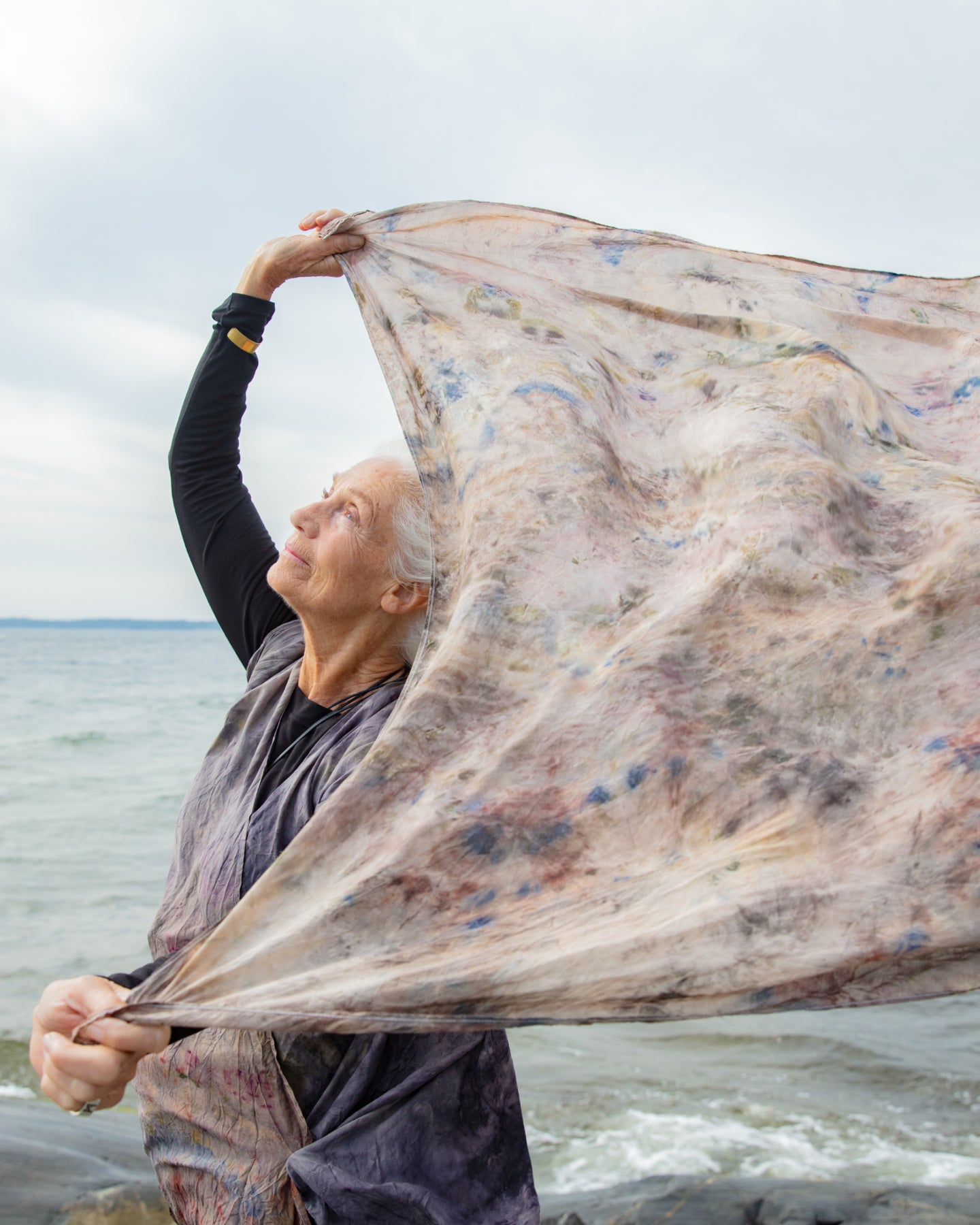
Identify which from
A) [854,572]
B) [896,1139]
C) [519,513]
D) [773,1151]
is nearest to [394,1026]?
[519,513]

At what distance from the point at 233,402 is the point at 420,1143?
1726mm

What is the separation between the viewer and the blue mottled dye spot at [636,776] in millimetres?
1463

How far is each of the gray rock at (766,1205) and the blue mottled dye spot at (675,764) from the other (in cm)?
283

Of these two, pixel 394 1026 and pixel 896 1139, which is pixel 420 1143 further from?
pixel 896 1139

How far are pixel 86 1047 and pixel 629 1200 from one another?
2973 millimetres

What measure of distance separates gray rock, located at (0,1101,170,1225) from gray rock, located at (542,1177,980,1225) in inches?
59.4

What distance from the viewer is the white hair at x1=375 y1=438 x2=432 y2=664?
2.11m

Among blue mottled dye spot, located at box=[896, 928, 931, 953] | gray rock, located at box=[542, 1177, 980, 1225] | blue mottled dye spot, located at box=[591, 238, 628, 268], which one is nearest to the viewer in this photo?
blue mottled dye spot, located at box=[896, 928, 931, 953]

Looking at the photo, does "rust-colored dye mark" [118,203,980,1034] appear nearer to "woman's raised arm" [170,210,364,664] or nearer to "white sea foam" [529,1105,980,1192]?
"woman's raised arm" [170,210,364,664]

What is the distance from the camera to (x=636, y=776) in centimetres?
147

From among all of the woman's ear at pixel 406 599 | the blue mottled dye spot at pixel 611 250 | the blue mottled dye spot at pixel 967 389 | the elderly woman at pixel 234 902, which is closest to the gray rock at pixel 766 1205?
the elderly woman at pixel 234 902

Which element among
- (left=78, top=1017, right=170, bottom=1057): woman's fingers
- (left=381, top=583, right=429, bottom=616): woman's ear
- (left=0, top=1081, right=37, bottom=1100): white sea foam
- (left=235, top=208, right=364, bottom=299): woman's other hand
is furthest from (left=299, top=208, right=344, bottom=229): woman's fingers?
(left=0, top=1081, right=37, bottom=1100): white sea foam

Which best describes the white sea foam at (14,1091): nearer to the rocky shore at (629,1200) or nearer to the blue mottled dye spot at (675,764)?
the rocky shore at (629,1200)

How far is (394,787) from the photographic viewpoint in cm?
151
